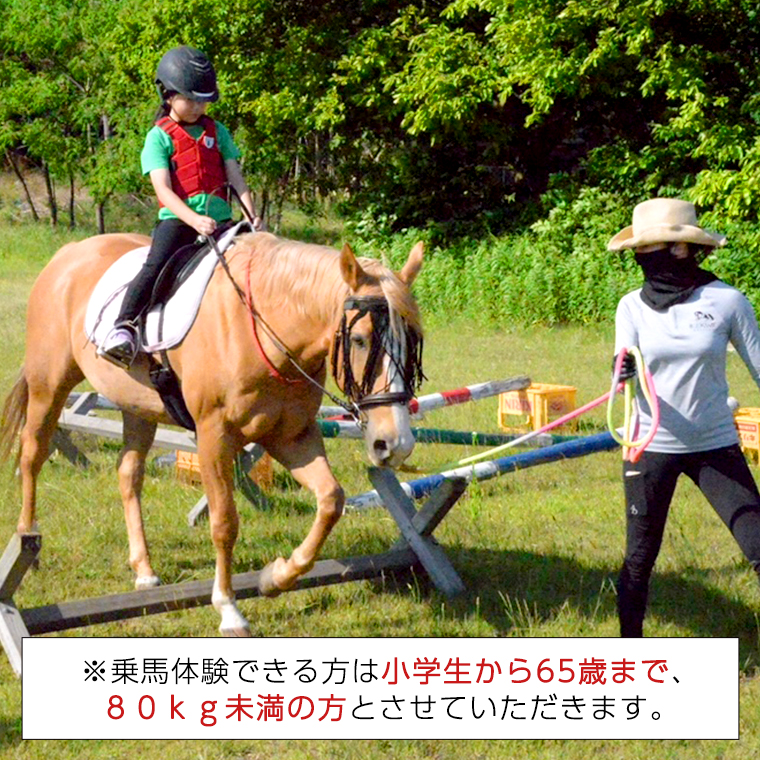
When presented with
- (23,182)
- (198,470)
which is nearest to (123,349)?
(198,470)

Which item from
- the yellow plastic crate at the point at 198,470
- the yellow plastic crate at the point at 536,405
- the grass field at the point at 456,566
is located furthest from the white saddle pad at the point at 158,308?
the yellow plastic crate at the point at 536,405

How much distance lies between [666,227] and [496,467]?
3625 mm

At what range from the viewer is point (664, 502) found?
17.7 ft

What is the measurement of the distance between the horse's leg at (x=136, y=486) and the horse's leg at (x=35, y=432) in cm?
45

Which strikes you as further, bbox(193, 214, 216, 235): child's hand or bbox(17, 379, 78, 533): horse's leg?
bbox(17, 379, 78, 533): horse's leg

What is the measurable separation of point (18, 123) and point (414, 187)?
19.7m

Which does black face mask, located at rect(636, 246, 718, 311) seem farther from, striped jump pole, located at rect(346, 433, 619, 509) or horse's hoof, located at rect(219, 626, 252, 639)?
striped jump pole, located at rect(346, 433, 619, 509)

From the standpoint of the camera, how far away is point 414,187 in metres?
23.6

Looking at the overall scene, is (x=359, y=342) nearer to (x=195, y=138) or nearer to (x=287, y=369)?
(x=287, y=369)

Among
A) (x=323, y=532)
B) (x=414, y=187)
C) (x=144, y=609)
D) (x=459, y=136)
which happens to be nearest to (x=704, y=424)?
(x=323, y=532)

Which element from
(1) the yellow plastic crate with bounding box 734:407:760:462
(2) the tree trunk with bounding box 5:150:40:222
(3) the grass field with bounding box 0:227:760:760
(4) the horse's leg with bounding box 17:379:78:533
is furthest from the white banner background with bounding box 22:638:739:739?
(2) the tree trunk with bounding box 5:150:40:222

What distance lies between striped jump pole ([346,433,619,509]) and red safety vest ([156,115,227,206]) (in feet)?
7.83

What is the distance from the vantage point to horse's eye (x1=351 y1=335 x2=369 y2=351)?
17.7 ft

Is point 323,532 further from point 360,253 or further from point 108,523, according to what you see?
point 360,253
